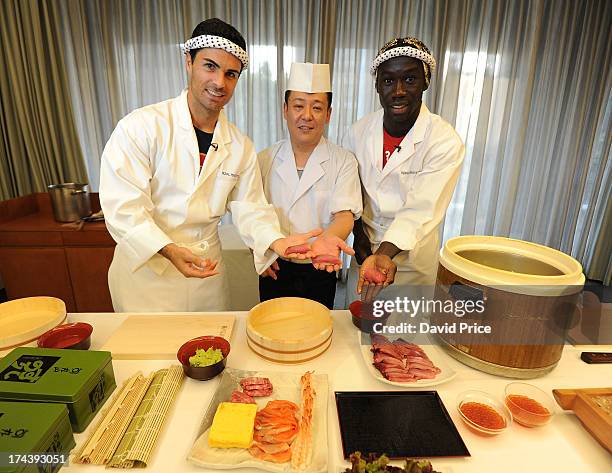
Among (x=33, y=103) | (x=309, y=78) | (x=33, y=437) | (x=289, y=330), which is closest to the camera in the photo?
(x=33, y=437)

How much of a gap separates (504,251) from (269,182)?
3.76ft

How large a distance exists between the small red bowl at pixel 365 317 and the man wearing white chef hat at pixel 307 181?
1.37ft

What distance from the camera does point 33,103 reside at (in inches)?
114

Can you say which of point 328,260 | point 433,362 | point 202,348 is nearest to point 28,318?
point 202,348

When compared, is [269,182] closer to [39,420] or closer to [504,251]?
[504,251]

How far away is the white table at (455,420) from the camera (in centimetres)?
77

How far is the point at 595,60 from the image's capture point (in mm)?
3307

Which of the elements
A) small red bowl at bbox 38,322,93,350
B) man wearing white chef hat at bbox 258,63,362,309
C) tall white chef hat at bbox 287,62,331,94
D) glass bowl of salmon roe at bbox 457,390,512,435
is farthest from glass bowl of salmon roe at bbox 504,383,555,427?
tall white chef hat at bbox 287,62,331,94

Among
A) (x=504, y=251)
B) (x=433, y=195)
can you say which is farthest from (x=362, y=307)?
(x=433, y=195)

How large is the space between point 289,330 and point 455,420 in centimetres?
55

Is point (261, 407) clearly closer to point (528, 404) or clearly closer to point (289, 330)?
point (289, 330)

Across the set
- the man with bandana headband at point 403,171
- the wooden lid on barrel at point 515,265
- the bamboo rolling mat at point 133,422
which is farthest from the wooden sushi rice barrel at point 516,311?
the bamboo rolling mat at point 133,422

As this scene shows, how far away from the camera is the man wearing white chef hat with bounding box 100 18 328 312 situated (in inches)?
52.3

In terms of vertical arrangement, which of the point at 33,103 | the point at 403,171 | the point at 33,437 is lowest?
the point at 33,437
